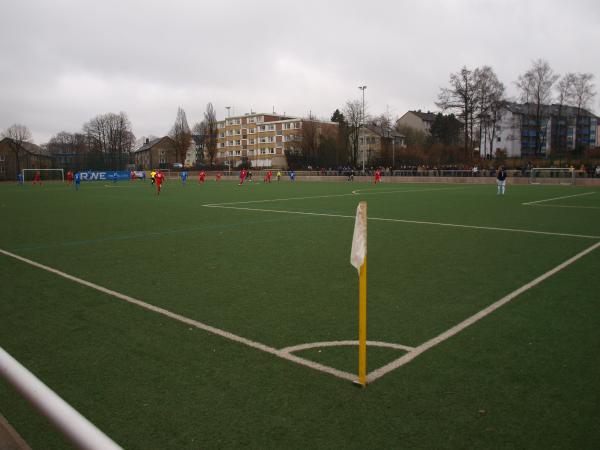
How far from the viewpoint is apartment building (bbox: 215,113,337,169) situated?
4626 inches

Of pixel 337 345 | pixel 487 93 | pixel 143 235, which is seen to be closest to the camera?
pixel 337 345

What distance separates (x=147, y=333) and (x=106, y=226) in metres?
11.2

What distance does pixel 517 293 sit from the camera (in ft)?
23.1

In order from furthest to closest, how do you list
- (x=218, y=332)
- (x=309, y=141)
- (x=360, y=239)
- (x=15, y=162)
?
1. (x=309, y=141)
2. (x=15, y=162)
3. (x=218, y=332)
4. (x=360, y=239)

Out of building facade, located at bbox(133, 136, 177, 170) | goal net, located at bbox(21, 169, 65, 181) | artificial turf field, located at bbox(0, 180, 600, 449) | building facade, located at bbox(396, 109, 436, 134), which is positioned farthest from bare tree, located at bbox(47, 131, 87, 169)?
artificial turf field, located at bbox(0, 180, 600, 449)

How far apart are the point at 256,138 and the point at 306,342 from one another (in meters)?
124

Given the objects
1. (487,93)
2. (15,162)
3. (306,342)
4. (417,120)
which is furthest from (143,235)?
(417,120)

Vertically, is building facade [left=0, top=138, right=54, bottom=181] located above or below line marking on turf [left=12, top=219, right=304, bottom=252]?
above

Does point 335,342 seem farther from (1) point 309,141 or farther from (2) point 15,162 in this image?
(1) point 309,141

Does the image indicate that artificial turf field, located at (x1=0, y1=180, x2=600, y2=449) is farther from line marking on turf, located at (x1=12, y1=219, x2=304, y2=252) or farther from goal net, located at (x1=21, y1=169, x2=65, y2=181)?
goal net, located at (x1=21, y1=169, x2=65, y2=181)

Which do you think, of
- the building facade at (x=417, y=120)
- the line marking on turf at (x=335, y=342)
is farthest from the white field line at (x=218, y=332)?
the building facade at (x=417, y=120)

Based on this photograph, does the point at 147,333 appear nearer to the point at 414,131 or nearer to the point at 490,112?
the point at 490,112

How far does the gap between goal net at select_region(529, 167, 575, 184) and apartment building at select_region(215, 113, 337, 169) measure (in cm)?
6719

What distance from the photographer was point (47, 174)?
68.1m
